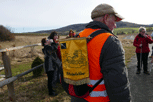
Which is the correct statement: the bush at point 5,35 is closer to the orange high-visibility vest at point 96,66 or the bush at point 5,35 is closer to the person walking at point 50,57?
the person walking at point 50,57

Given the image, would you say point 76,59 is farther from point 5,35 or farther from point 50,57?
point 5,35

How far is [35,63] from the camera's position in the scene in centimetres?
611

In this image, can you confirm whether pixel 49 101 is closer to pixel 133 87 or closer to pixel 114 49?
pixel 133 87

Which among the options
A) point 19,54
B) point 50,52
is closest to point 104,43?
point 50,52

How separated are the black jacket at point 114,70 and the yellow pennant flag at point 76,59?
21 cm

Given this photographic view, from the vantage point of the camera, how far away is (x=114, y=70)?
1.25 metres

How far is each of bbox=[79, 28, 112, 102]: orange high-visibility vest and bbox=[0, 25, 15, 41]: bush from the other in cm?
2358

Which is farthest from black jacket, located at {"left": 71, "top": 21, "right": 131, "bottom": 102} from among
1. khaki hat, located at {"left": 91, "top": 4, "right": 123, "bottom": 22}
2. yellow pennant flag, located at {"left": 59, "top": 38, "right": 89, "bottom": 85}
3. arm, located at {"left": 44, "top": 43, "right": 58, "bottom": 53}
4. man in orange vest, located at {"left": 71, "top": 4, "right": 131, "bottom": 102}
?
arm, located at {"left": 44, "top": 43, "right": 58, "bottom": 53}

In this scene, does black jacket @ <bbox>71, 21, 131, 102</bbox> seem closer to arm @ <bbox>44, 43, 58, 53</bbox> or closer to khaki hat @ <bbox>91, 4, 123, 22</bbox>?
khaki hat @ <bbox>91, 4, 123, 22</bbox>

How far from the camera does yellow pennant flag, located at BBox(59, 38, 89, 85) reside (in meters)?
1.19

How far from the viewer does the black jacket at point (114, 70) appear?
4.10 ft

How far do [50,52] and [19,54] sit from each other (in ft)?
34.1

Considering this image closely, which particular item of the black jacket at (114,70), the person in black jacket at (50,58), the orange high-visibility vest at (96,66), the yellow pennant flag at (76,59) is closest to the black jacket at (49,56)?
the person in black jacket at (50,58)

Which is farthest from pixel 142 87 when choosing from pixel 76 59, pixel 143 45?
pixel 76 59
